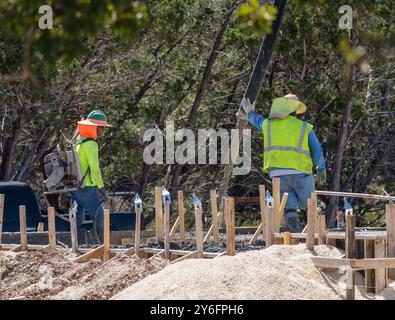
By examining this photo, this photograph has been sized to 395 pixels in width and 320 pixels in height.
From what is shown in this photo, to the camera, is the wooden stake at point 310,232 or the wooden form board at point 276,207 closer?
the wooden stake at point 310,232

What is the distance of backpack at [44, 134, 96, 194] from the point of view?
607 inches

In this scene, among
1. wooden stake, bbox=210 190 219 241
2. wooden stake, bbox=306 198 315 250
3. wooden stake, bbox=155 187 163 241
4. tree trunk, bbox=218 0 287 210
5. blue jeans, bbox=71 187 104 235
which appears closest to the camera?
wooden stake, bbox=306 198 315 250

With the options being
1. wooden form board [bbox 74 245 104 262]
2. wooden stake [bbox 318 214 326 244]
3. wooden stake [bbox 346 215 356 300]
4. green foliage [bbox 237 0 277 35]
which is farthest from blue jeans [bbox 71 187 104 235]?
green foliage [bbox 237 0 277 35]

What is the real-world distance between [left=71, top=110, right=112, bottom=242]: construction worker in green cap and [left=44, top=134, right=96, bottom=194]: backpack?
0.05 m

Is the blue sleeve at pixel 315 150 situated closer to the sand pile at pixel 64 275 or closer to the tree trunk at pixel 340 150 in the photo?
the sand pile at pixel 64 275

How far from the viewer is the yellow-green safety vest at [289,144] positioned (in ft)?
46.0

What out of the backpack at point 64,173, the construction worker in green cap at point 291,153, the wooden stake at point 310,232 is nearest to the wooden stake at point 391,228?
the wooden stake at point 310,232

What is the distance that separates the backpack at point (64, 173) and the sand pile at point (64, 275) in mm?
1997

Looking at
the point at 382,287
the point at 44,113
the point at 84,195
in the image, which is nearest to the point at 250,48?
the point at 44,113

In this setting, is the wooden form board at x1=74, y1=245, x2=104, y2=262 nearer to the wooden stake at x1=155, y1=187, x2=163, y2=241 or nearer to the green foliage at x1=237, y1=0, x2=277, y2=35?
the wooden stake at x1=155, y1=187, x2=163, y2=241

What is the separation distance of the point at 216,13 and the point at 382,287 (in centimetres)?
1184

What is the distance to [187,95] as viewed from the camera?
22.2 m

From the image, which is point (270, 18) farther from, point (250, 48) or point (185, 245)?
point (250, 48)

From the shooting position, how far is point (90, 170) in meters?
15.4
